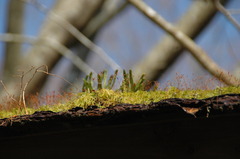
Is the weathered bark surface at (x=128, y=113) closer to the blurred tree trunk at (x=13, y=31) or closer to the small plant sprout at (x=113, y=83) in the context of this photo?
the small plant sprout at (x=113, y=83)

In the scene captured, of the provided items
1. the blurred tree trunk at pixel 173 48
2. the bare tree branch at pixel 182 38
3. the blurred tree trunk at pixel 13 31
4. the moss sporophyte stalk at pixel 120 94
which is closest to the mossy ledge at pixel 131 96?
the moss sporophyte stalk at pixel 120 94

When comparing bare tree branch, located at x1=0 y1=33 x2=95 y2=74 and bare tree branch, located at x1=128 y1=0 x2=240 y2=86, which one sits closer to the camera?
bare tree branch, located at x1=128 y1=0 x2=240 y2=86

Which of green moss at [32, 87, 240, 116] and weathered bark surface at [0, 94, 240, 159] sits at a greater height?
green moss at [32, 87, 240, 116]

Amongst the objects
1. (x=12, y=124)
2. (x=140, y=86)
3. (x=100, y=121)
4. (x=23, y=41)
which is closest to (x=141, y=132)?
(x=100, y=121)

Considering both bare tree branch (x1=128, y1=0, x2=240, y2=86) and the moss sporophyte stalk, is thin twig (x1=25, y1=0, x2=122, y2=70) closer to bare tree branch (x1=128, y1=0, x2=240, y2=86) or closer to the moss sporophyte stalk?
bare tree branch (x1=128, y1=0, x2=240, y2=86)

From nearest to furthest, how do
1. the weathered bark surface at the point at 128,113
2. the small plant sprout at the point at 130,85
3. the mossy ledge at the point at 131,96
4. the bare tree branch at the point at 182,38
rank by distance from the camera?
the weathered bark surface at the point at 128,113 < the mossy ledge at the point at 131,96 < the small plant sprout at the point at 130,85 < the bare tree branch at the point at 182,38

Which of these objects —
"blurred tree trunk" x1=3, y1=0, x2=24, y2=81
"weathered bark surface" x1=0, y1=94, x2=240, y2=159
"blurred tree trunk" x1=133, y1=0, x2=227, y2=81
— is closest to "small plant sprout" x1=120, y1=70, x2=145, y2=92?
"weathered bark surface" x1=0, y1=94, x2=240, y2=159

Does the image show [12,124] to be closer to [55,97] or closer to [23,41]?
[55,97]
